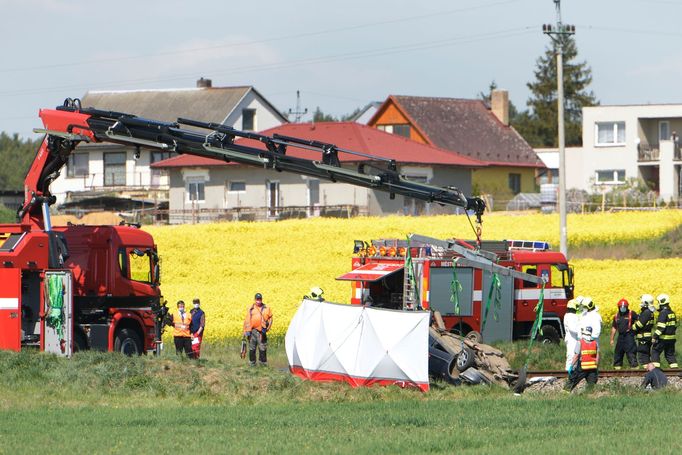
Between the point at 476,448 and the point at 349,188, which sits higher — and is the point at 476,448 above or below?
below

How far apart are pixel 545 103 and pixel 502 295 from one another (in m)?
101

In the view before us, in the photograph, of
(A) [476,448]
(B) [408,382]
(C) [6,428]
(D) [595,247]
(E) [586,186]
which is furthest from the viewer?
(E) [586,186]

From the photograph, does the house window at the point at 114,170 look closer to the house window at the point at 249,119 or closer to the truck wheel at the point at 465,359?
the house window at the point at 249,119

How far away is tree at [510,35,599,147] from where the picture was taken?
12700 centimetres

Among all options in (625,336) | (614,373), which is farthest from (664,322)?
(614,373)

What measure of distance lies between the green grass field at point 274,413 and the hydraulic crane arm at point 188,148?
13.0 feet

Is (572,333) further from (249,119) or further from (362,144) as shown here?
(249,119)

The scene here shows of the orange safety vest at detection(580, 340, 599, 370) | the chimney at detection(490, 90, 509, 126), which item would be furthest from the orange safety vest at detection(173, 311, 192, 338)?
the chimney at detection(490, 90, 509, 126)

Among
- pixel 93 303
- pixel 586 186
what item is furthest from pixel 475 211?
pixel 586 186

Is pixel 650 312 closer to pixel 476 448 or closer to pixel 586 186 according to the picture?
pixel 476 448

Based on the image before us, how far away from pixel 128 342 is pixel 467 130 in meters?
60.5

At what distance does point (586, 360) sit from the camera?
23.6m

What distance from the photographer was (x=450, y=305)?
3034cm

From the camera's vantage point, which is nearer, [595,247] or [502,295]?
[502,295]
